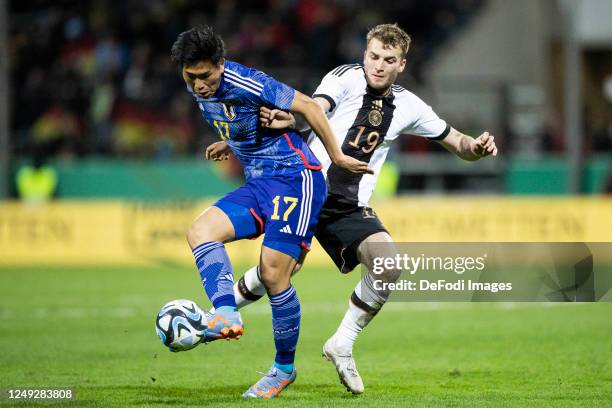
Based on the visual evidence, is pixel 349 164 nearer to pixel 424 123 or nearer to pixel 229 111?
pixel 229 111

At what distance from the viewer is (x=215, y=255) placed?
6359mm

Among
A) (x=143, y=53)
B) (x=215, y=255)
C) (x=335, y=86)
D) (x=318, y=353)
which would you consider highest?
(x=335, y=86)

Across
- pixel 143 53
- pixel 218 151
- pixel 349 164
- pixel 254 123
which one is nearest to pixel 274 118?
pixel 254 123

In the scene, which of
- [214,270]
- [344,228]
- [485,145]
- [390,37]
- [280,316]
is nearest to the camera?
[214,270]

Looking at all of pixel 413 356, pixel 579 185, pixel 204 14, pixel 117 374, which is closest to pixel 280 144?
pixel 117 374

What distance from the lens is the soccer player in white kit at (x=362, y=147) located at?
279 inches

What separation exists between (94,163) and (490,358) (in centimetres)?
1277

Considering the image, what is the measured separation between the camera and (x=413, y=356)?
8727 millimetres

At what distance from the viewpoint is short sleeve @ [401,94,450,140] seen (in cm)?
744

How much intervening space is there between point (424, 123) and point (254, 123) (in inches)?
57.7

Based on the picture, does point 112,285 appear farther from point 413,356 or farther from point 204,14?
point 204,14

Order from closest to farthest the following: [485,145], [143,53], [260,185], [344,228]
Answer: [260,185], [485,145], [344,228], [143,53]

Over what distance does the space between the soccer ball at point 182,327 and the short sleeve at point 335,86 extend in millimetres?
1746

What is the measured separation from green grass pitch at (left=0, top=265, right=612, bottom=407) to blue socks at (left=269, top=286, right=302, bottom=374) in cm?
22
